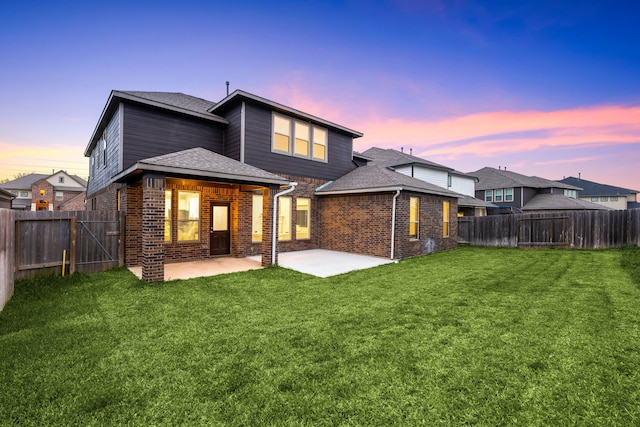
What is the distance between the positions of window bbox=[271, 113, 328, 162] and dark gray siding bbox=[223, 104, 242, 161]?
1506mm

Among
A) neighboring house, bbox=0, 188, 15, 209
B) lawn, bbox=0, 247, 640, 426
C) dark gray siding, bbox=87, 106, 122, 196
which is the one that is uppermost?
dark gray siding, bbox=87, 106, 122, 196

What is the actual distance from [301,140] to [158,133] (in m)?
5.92

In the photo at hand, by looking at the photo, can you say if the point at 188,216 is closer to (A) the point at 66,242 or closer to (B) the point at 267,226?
(B) the point at 267,226

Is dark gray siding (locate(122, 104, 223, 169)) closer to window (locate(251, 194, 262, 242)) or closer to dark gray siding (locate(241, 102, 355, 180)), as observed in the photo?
dark gray siding (locate(241, 102, 355, 180))

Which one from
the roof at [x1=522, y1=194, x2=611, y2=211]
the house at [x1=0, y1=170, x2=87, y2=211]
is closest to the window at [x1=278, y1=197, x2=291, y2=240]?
the roof at [x1=522, y1=194, x2=611, y2=211]

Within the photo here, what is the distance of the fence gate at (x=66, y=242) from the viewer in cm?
680

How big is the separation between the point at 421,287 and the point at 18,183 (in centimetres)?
7178

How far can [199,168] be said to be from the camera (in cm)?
744

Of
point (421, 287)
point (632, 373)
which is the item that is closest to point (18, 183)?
point (421, 287)

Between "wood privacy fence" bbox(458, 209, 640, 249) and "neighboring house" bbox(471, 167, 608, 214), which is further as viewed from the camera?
"neighboring house" bbox(471, 167, 608, 214)

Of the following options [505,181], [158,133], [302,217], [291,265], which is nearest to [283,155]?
[302,217]

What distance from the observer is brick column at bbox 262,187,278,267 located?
9.17 metres

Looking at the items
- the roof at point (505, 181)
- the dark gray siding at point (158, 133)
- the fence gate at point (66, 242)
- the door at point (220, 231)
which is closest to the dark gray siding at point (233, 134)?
the dark gray siding at point (158, 133)

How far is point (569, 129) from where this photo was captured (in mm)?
16250
